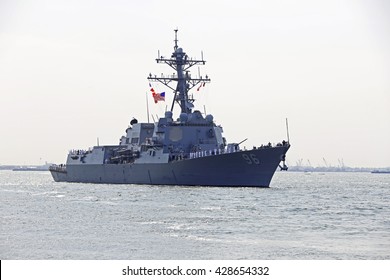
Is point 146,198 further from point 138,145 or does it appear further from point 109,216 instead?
point 138,145

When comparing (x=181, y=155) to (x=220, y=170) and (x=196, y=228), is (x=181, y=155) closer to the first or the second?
(x=220, y=170)

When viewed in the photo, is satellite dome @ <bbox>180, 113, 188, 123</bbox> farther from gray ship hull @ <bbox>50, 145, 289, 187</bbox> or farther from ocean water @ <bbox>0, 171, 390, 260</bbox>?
ocean water @ <bbox>0, 171, 390, 260</bbox>

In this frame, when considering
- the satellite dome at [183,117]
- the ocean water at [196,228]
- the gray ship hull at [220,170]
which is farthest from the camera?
the satellite dome at [183,117]

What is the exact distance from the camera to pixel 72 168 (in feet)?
252

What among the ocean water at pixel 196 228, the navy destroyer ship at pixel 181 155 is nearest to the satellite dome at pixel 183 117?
the navy destroyer ship at pixel 181 155

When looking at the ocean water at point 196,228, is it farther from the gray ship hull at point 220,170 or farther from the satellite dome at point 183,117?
the satellite dome at point 183,117

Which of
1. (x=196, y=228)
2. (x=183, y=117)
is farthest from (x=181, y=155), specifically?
(x=196, y=228)

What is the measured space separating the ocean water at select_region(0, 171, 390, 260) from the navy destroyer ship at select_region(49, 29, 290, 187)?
5259 millimetres

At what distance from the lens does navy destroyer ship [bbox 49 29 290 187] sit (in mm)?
49312

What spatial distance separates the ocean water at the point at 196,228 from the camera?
74.8 ft

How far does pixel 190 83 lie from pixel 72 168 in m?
20.5

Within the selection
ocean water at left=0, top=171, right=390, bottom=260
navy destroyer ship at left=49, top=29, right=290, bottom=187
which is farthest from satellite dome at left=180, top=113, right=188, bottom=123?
ocean water at left=0, top=171, right=390, bottom=260

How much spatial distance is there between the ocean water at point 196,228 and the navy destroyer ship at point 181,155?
526 cm
